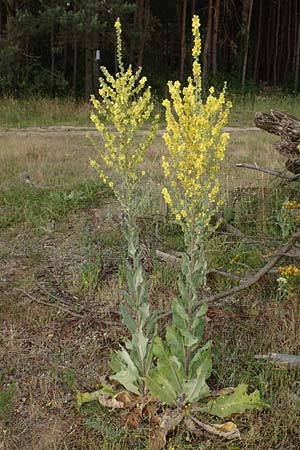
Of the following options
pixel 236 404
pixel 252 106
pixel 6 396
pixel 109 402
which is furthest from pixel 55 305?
pixel 252 106

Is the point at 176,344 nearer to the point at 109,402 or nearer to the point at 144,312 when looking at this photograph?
the point at 144,312

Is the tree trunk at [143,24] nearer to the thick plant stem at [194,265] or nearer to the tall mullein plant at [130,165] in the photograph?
the tall mullein plant at [130,165]

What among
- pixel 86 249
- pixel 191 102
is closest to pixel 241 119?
pixel 86 249

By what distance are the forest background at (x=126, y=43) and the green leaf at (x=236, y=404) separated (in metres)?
13.2

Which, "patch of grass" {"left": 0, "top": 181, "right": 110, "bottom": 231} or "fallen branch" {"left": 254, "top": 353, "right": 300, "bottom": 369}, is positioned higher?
"patch of grass" {"left": 0, "top": 181, "right": 110, "bottom": 231}

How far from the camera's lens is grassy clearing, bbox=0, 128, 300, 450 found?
9.00ft

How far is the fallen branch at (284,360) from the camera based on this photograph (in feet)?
10.1

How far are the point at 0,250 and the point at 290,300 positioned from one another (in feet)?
8.86

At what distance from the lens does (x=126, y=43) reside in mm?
19891

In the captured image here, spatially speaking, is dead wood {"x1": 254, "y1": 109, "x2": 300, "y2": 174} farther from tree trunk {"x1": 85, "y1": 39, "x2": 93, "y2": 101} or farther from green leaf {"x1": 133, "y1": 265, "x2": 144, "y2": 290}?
tree trunk {"x1": 85, "y1": 39, "x2": 93, "y2": 101}

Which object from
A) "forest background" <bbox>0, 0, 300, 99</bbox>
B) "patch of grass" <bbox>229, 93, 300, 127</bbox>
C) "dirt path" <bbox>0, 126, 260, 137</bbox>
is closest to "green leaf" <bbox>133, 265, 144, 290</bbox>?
"dirt path" <bbox>0, 126, 260, 137</bbox>

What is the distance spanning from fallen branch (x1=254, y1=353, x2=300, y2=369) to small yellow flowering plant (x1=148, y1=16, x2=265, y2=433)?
1.32 feet

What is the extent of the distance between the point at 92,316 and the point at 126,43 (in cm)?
1776

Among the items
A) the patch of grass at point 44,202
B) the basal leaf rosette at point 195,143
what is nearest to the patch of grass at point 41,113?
the patch of grass at point 44,202
